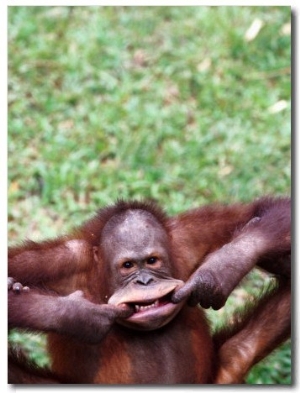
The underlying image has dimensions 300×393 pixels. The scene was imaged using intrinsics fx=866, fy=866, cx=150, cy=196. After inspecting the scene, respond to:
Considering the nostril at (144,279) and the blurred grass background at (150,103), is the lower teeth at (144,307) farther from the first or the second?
the blurred grass background at (150,103)

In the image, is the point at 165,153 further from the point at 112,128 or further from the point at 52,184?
the point at 52,184

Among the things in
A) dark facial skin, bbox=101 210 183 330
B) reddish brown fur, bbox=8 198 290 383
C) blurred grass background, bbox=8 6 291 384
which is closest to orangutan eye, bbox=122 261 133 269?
dark facial skin, bbox=101 210 183 330

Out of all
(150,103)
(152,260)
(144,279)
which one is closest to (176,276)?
(152,260)

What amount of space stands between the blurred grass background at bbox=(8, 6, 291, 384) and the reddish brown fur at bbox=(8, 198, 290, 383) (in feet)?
3.25

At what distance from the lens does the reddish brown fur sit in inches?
139

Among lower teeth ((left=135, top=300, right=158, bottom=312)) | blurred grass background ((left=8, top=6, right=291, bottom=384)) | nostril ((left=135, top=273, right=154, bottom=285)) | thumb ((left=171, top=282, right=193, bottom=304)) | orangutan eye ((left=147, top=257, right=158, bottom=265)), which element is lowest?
lower teeth ((left=135, top=300, right=158, bottom=312))

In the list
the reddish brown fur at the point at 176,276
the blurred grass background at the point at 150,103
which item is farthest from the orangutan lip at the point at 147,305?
the blurred grass background at the point at 150,103

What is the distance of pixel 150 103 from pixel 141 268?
1917mm

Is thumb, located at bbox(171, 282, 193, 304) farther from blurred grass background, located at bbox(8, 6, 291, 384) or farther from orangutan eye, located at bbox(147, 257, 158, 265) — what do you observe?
blurred grass background, located at bbox(8, 6, 291, 384)

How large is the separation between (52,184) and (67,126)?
16.7 inches

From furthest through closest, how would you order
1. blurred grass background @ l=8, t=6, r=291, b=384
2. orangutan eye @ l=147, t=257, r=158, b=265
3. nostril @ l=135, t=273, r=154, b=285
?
blurred grass background @ l=8, t=6, r=291, b=384 → orangutan eye @ l=147, t=257, r=158, b=265 → nostril @ l=135, t=273, r=154, b=285

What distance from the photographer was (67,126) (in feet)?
16.4
